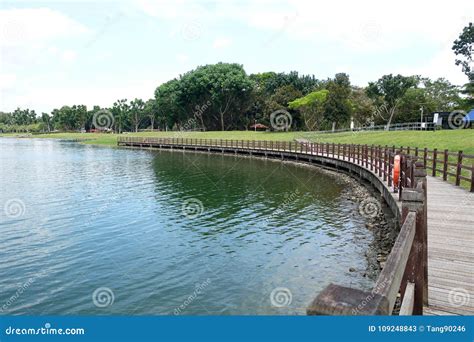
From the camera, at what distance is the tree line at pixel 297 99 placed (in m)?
68.5

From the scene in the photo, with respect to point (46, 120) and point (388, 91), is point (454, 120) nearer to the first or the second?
point (388, 91)

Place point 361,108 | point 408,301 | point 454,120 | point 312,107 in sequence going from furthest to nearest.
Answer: point 361,108
point 312,107
point 454,120
point 408,301

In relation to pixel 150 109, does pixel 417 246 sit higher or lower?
lower

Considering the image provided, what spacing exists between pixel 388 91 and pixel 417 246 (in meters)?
73.5

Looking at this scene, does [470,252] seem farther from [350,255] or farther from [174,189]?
[174,189]

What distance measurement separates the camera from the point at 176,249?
12.6 metres

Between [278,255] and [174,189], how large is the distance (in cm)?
1376

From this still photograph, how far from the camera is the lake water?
910 cm

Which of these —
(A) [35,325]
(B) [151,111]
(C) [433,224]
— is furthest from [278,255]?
(B) [151,111]

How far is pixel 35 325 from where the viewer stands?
4512 mm

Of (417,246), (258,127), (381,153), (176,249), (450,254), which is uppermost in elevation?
(258,127)

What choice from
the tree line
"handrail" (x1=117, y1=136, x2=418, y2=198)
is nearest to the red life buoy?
"handrail" (x1=117, y1=136, x2=418, y2=198)

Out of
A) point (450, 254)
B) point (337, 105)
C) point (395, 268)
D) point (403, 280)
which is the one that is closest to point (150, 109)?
point (337, 105)

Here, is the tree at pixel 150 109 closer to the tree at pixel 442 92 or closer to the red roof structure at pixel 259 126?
the red roof structure at pixel 259 126
